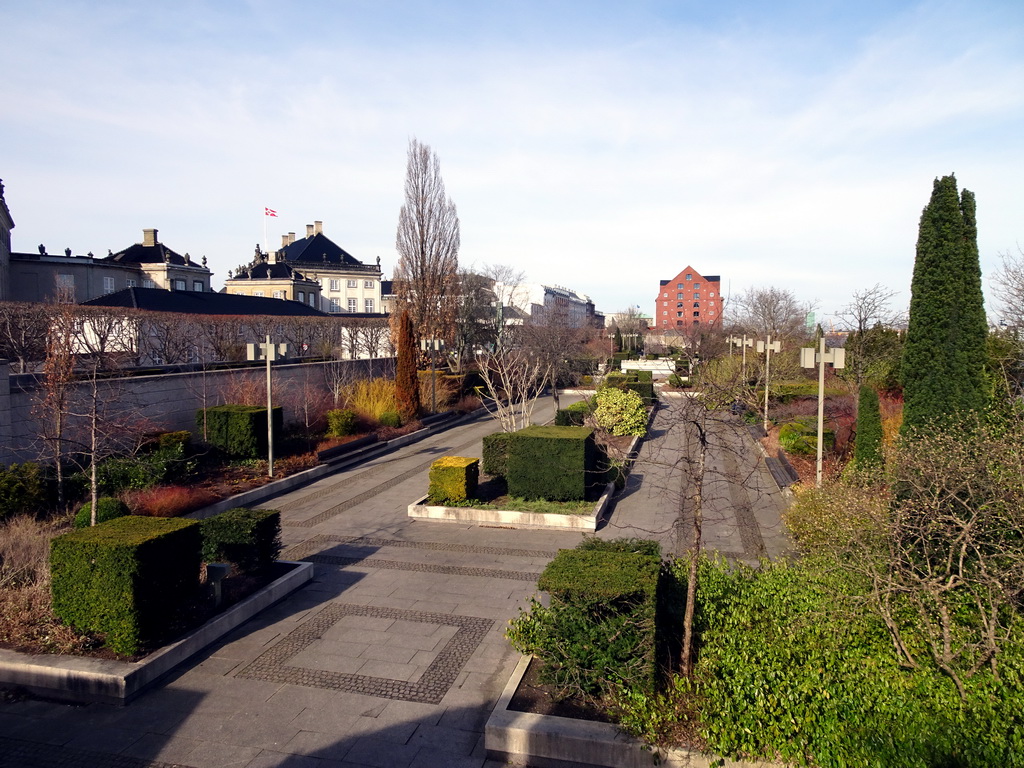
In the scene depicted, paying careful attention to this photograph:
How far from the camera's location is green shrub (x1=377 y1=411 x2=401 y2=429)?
22.7m

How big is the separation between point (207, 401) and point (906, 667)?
1740cm

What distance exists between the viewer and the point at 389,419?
74.5ft

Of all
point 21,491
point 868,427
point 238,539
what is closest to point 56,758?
point 238,539

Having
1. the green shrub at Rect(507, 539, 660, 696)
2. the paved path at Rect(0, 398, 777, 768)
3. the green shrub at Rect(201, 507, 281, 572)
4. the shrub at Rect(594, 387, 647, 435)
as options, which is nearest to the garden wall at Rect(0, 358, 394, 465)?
the green shrub at Rect(201, 507, 281, 572)

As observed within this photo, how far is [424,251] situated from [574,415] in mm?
15473

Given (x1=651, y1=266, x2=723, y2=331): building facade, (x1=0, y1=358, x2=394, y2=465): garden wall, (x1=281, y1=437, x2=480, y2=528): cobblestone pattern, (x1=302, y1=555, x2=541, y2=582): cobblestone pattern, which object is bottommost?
(x1=302, y1=555, x2=541, y2=582): cobblestone pattern

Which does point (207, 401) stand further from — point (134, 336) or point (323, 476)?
point (134, 336)

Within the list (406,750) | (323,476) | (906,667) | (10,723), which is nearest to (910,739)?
(906,667)

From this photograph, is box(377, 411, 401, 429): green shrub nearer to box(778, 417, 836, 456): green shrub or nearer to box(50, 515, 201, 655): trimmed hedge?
box(778, 417, 836, 456): green shrub

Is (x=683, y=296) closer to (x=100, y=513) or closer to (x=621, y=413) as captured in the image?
(x=621, y=413)

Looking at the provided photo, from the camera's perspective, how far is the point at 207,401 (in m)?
18.1

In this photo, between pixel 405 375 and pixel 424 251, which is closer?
pixel 405 375

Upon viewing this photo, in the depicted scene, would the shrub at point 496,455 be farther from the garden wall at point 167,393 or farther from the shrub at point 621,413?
the garden wall at point 167,393

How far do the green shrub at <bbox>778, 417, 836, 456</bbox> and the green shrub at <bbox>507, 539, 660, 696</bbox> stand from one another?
13.1 metres
